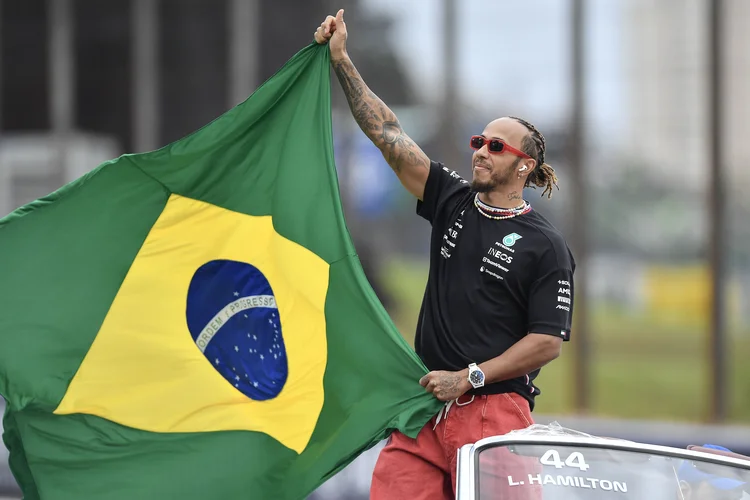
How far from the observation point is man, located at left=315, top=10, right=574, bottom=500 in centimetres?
404

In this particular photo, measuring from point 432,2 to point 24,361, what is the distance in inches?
302

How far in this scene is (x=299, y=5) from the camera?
37.6 feet

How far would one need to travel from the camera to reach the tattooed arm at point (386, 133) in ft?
14.6

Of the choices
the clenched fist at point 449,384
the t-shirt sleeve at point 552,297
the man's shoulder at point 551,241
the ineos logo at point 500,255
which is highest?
the man's shoulder at point 551,241

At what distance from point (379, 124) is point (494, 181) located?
1.98ft

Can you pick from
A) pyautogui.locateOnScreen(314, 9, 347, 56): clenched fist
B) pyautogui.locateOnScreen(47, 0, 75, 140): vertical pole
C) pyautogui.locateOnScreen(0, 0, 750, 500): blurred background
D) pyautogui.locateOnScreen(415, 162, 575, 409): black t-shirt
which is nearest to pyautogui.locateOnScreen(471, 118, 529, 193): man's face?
pyautogui.locateOnScreen(415, 162, 575, 409): black t-shirt

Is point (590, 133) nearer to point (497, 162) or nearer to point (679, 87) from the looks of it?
point (679, 87)

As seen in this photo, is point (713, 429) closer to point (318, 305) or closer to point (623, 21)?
point (623, 21)

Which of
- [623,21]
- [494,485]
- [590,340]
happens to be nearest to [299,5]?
[623,21]

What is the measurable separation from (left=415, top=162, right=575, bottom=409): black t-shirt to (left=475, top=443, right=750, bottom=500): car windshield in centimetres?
58

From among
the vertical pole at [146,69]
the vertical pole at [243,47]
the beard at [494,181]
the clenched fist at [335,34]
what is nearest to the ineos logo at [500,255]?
the beard at [494,181]

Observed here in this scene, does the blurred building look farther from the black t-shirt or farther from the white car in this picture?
the white car

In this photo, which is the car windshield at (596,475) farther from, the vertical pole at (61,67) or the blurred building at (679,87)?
the vertical pole at (61,67)

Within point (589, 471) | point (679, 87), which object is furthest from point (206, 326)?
point (679, 87)
